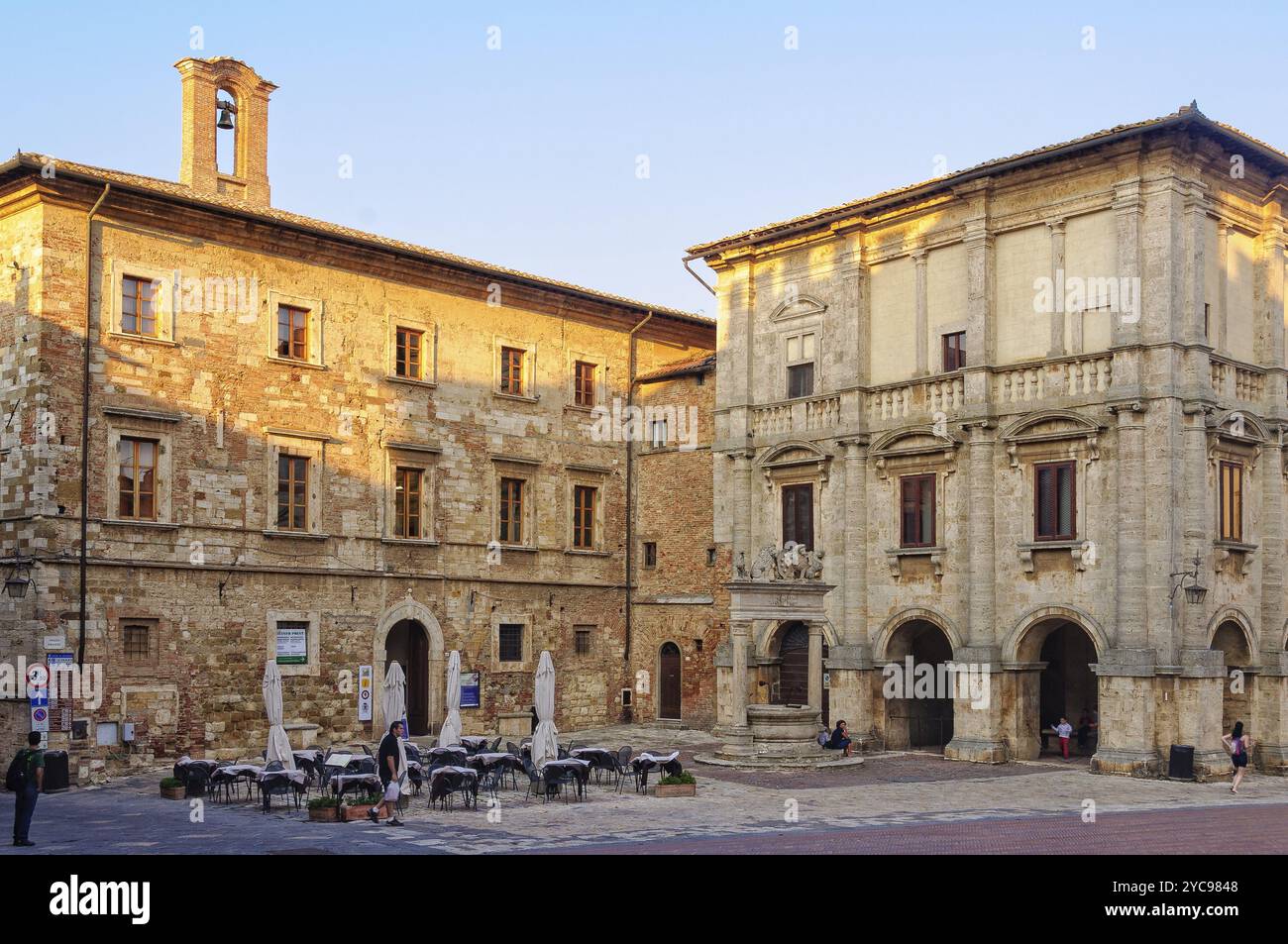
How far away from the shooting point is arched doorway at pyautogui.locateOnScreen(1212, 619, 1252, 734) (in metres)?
27.9

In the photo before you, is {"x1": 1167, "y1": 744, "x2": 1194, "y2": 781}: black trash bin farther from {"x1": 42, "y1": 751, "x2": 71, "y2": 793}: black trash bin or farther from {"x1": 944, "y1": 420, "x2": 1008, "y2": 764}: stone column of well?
{"x1": 42, "y1": 751, "x2": 71, "y2": 793}: black trash bin

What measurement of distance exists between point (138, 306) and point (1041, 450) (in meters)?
18.5

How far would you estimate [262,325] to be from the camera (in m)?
30.7

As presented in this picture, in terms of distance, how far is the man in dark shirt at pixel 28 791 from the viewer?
54.5 feet

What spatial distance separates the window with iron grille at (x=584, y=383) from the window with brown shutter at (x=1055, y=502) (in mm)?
13414

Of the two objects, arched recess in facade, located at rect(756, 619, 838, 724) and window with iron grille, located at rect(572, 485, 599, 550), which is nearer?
arched recess in facade, located at rect(756, 619, 838, 724)

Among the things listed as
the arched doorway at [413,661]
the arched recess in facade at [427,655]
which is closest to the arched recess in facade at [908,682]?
the arched recess in facade at [427,655]

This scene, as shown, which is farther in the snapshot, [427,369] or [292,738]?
[427,369]

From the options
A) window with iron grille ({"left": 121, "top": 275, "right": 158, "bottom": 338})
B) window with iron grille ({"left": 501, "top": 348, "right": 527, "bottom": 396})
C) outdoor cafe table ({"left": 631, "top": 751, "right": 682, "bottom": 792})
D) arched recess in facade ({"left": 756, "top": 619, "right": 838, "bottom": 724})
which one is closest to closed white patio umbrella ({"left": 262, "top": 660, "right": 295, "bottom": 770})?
outdoor cafe table ({"left": 631, "top": 751, "right": 682, "bottom": 792})

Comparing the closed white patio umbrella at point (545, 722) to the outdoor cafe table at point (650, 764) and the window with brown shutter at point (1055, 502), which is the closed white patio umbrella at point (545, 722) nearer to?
the outdoor cafe table at point (650, 764)

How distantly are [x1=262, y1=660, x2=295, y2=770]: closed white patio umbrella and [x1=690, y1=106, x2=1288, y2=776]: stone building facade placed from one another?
907 centimetres

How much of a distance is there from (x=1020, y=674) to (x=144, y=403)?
60.7ft
